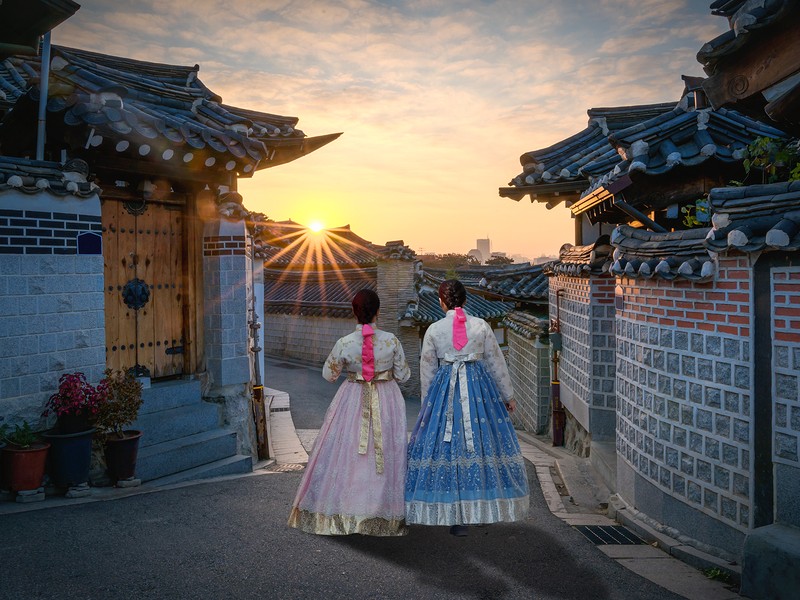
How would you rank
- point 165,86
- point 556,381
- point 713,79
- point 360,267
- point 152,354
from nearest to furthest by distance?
point 713,79, point 152,354, point 165,86, point 556,381, point 360,267

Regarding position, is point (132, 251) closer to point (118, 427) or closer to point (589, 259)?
point (118, 427)

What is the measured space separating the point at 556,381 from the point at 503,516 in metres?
6.55

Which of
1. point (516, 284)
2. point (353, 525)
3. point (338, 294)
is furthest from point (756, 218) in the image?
point (338, 294)

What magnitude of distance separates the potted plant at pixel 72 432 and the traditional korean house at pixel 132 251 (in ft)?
1.00

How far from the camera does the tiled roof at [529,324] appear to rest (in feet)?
42.2

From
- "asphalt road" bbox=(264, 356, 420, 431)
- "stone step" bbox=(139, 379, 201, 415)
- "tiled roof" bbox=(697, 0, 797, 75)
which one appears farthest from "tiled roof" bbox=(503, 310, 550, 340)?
"tiled roof" bbox=(697, 0, 797, 75)

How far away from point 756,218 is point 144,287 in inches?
261

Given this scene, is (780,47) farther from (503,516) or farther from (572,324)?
(572,324)

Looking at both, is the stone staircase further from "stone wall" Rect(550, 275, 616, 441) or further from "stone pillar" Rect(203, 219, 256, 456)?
"stone wall" Rect(550, 275, 616, 441)

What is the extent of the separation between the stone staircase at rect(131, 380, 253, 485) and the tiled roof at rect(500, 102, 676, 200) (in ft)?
21.0

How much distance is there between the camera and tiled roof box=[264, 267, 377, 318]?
2670 cm

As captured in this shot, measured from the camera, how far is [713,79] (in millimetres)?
4438

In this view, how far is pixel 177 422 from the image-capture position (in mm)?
7438

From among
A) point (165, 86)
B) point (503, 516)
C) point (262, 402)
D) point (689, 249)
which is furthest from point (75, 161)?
point (689, 249)
